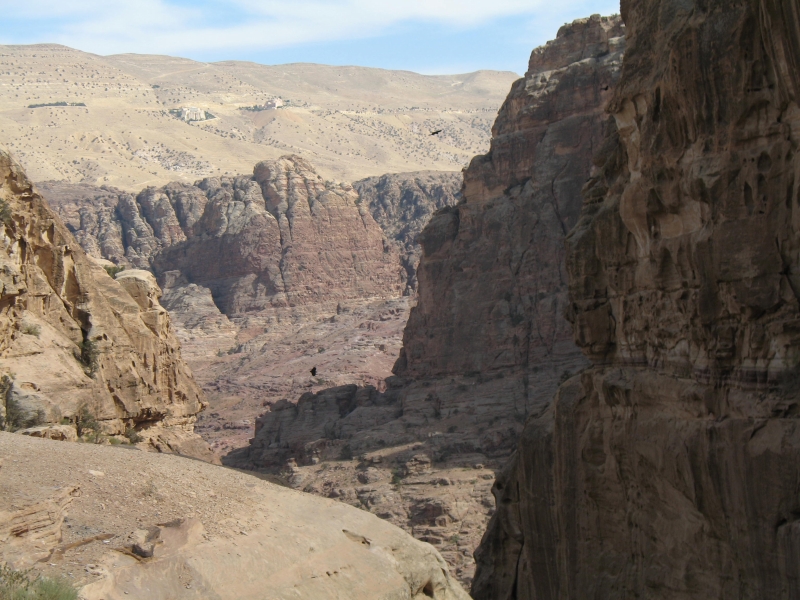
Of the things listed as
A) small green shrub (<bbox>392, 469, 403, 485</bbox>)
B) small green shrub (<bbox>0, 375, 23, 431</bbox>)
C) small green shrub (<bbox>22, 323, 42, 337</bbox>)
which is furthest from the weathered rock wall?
small green shrub (<bbox>0, 375, 23, 431</bbox>)

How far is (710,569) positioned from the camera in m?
23.3

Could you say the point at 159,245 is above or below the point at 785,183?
below

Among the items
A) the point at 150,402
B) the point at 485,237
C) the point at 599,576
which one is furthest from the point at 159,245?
the point at 599,576

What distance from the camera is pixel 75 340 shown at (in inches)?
1249

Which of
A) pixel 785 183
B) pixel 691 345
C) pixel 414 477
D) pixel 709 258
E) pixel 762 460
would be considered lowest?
pixel 414 477

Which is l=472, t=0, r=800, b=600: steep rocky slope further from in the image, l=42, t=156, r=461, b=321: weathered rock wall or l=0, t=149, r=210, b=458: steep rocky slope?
l=42, t=156, r=461, b=321: weathered rock wall

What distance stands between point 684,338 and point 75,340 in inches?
652

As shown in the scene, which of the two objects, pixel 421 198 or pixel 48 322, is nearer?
pixel 48 322

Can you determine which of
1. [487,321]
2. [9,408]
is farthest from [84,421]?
[487,321]

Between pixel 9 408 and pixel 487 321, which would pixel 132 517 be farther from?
pixel 487 321

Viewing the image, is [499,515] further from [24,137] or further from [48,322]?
[24,137]

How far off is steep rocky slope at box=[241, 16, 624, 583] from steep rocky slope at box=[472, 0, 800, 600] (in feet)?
98.2

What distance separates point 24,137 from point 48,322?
16230 cm

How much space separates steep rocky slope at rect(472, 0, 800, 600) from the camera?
70.1 ft
